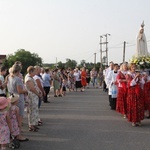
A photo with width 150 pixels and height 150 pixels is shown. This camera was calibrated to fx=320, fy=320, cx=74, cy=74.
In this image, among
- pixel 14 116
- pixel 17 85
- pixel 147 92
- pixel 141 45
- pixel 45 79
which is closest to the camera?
pixel 14 116

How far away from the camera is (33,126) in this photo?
8.72 m

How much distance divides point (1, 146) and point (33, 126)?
2533 millimetres

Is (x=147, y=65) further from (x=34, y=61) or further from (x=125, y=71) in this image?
(x=34, y=61)

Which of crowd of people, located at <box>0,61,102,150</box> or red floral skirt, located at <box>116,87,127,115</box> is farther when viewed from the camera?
red floral skirt, located at <box>116,87,127,115</box>

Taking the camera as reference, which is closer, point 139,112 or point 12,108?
point 12,108

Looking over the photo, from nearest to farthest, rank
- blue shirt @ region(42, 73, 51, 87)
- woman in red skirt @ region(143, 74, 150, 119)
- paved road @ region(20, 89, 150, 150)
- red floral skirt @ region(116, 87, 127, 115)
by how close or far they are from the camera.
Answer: paved road @ region(20, 89, 150, 150)
woman in red skirt @ region(143, 74, 150, 119)
red floral skirt @ region(116, 87, 127, 115)
blue shirt @ region(42, 73, 51, 87)

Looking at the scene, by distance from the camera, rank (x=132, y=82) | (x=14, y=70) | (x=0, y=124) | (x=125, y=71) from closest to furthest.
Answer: (x=0, y=124) < (x=14, y=70) < (x=132, y=82) < (x=125, y=71)

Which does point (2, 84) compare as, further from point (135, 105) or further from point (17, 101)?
point (135, 105)

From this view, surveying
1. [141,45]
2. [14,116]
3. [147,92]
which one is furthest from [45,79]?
[14,116]

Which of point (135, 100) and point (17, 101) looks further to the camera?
point (135, 100)

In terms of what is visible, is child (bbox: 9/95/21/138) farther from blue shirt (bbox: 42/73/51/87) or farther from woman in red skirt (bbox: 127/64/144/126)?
blue shirt (bbox: 42/73/51/87)

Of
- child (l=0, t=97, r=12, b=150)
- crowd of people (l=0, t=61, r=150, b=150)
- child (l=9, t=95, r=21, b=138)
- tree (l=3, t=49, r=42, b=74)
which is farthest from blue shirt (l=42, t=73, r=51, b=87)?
tree (l=3, t=49, r=42, b=74)

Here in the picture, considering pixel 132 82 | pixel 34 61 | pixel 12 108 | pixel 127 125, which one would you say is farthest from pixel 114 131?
pixel 34 61

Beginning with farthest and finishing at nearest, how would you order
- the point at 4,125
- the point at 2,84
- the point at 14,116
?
the point at 2,84 < the point at 14,116 < the point at 4,125
